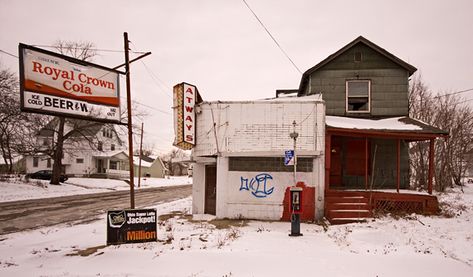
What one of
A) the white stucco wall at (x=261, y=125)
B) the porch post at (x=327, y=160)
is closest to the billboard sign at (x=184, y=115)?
the white stucco wall at (x=261, y=125)

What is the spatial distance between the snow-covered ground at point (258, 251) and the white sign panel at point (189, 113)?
12.9 ft

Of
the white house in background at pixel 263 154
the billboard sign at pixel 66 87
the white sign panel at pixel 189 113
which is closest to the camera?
the billboard sign at pixel 66 87

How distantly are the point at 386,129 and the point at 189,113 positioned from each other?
347 inches

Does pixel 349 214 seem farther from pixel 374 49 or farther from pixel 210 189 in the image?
pixel 374 49

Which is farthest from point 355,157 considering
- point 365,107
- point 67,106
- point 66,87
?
point 66,87

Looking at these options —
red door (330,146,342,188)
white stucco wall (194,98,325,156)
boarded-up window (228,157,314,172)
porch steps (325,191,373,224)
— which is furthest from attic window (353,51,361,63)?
porch steps (325,191,373,224)

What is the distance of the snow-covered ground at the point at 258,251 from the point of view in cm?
634

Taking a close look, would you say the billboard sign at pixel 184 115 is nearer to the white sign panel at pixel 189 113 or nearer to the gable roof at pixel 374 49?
the white sign panel at pixel 189 113

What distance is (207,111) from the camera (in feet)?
44.2

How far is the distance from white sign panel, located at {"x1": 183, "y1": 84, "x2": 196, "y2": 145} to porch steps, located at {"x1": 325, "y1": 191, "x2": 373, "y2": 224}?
6475mm

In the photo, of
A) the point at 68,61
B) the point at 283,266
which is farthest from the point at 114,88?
the point at 283,266

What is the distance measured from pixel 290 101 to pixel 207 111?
3744 millimetres

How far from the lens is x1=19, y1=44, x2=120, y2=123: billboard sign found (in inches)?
296

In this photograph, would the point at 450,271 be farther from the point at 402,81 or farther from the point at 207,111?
the point at 402,81
